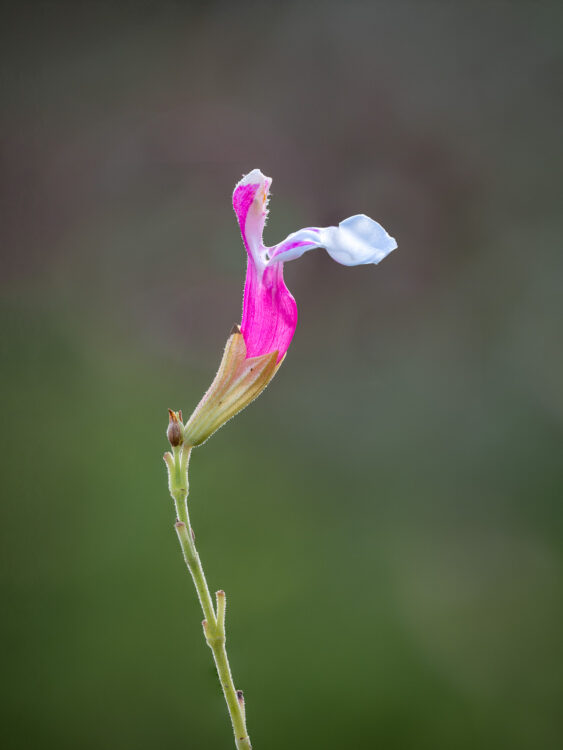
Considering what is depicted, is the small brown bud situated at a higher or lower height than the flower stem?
higher

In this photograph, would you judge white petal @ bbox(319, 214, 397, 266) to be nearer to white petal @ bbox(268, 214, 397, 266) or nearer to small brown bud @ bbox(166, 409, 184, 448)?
white petal @ bbox(268, 214, 397, 266)

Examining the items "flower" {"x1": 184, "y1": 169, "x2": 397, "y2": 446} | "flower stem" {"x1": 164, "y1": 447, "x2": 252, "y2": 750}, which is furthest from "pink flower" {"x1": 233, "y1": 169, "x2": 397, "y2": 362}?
"flower stem" {"x1": 164, "y1": 447, "x2": 252, "y2": 750}

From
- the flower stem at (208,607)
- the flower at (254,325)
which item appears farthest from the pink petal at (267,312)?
the flower stem at (208,607)

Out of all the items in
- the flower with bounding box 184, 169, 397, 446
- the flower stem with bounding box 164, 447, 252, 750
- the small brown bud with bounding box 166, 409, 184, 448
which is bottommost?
the flower stem with bounding box 164, 447, 252, 750

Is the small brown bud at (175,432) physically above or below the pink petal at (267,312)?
below

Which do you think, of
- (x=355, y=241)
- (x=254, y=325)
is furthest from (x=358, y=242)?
(x=254, y=325)

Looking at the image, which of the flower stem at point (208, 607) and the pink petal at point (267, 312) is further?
the pink petal at point (267, 312)

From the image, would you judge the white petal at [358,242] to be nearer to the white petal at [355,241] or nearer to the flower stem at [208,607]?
the white petal at [355,241]
